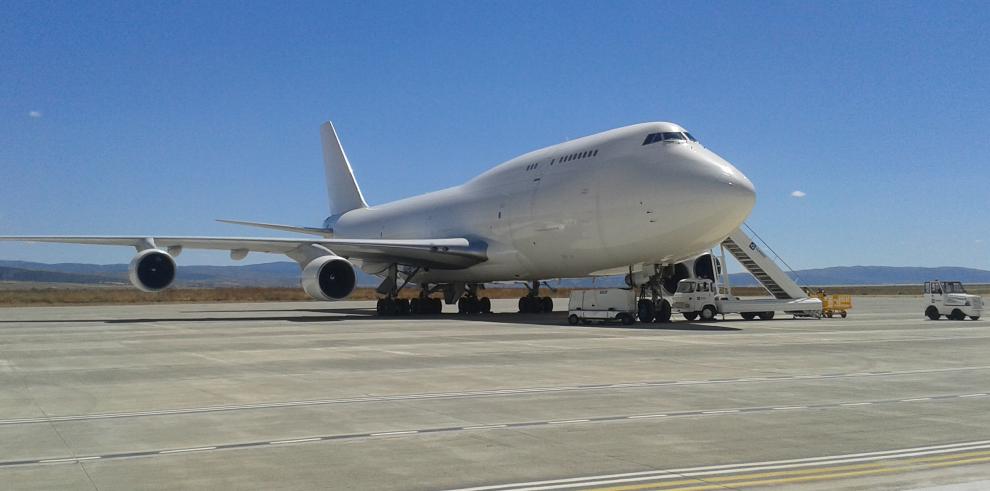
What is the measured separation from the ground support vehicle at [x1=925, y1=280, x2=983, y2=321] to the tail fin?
27.2 metres

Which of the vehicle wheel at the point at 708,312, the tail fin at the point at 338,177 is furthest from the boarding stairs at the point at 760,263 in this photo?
the tail fin at the point at 338,177

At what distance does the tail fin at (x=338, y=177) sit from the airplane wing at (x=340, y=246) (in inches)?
573

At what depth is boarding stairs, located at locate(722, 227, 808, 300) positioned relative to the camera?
29828 mm

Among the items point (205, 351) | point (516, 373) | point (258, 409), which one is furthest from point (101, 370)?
point (516, 373)

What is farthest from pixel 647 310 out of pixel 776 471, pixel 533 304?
pixel 776 471

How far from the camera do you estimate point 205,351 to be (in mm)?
16188

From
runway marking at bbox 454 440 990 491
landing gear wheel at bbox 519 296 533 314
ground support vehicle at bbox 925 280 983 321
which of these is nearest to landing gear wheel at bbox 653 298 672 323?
landing gear wheel at bbox 519 296 533 314

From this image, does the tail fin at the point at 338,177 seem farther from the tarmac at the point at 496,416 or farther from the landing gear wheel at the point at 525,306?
the tarmac at the point at 496,416

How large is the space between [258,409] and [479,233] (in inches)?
853

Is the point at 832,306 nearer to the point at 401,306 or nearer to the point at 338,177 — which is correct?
the point at 401,306

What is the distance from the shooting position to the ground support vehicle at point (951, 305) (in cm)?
2922

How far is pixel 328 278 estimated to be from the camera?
2842 centimetres

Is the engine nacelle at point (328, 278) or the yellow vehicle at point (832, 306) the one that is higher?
the engine nacelle at point (328, 278)

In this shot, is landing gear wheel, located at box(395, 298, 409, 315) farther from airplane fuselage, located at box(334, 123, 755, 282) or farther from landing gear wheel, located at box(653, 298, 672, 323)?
landing gear wheel, located at box(653, 298, 672, 323)
